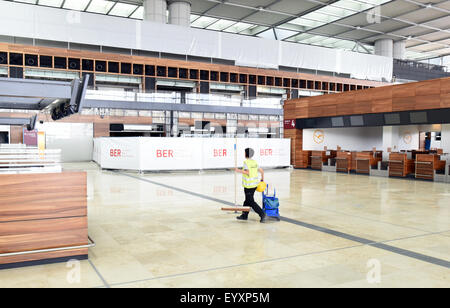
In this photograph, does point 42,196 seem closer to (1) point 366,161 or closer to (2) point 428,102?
(2) point 428,102

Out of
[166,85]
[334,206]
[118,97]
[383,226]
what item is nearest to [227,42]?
[166,85]

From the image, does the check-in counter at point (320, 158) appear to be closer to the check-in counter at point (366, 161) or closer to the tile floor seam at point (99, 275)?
the check-in counter at point (366, 161)

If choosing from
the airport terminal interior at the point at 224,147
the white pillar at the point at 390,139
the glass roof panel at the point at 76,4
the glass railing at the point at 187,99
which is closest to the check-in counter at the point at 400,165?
the airport terminal interior at the point at 224,147

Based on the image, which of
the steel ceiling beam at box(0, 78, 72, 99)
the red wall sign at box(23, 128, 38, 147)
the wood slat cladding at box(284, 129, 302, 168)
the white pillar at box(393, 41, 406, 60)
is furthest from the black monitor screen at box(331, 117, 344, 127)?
the white pillar at box(393, 41, 406, 60)

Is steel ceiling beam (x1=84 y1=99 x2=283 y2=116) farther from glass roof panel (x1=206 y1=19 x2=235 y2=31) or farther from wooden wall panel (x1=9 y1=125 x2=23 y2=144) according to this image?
glass roof panel (x1=206 y1=19 x2=235 y2=31)

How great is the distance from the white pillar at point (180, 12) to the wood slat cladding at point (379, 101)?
10.9 metres

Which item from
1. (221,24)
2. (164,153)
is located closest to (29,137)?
(164,153)

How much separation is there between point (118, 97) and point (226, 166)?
8.87 m

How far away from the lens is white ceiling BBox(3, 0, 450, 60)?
998 inches

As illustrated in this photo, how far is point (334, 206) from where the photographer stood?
8234mm

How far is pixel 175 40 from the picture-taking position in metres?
25.5

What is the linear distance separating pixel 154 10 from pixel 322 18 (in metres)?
12.7

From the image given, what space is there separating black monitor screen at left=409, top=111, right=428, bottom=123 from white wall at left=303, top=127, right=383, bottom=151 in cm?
545
